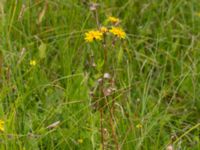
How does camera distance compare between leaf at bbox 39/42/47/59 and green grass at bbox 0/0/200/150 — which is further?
leaf at bbox 39/42/47/59

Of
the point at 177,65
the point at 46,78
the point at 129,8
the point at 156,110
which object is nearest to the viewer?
the point at 156,110

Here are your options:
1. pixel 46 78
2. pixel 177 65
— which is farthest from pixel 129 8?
pixel 46 78

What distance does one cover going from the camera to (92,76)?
2086 millimetres

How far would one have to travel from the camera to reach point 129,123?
5.84 feet

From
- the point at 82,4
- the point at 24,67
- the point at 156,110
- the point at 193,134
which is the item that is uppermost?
the point at 82,4

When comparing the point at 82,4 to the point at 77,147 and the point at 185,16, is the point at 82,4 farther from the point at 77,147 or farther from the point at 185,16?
the point at 77,147

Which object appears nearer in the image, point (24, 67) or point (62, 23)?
point (24, 67)

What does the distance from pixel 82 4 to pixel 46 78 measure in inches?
19.7

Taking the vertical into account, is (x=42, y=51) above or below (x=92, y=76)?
above

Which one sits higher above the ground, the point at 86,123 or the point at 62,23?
the point at 62,23

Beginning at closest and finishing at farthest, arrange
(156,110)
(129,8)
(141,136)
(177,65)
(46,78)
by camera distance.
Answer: (141,136)
(156,110)
(46,78)
(177,65)
(129,8)

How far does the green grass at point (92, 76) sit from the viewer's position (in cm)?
172

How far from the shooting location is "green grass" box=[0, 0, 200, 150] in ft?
5.65

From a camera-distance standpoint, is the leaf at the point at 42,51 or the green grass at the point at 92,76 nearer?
the green grass at the point at 92,76
